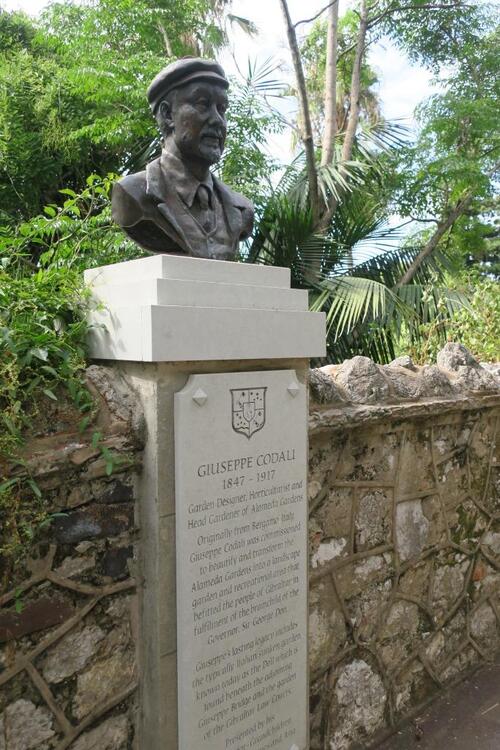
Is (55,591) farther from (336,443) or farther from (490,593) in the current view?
(490,593)

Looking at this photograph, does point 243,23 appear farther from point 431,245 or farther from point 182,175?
point 182,175

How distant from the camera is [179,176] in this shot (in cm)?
209

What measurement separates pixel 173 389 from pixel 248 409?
28cm

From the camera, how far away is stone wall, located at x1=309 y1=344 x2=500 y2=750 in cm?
241

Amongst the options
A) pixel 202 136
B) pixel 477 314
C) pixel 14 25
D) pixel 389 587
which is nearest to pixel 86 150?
pixel 14 25

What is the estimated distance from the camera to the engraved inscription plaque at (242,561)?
1.80 metres

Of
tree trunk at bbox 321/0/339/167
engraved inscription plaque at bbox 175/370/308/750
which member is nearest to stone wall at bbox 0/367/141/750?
engraved inscription plaque at bbox 175/370/308/750

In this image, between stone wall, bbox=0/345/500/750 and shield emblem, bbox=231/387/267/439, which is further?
shield emblem, bbox=231/387/267/439

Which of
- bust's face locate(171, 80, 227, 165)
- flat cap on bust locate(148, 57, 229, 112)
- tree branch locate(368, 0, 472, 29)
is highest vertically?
tree branch locate(368, 0, 472, 29)

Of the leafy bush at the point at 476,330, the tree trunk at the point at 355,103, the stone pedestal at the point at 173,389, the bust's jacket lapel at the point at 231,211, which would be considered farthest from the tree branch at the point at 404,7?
the stone pedestal at the point at 173,389

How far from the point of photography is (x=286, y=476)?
2.08 metres

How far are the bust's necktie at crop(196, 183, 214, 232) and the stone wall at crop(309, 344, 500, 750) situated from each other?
685 mm

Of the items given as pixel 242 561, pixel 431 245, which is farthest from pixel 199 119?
pixel 431 245

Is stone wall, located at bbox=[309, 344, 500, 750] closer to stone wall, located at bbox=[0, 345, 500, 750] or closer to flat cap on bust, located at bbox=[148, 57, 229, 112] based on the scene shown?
stone wall, located at bbox=[0, 345, 500, 750]
